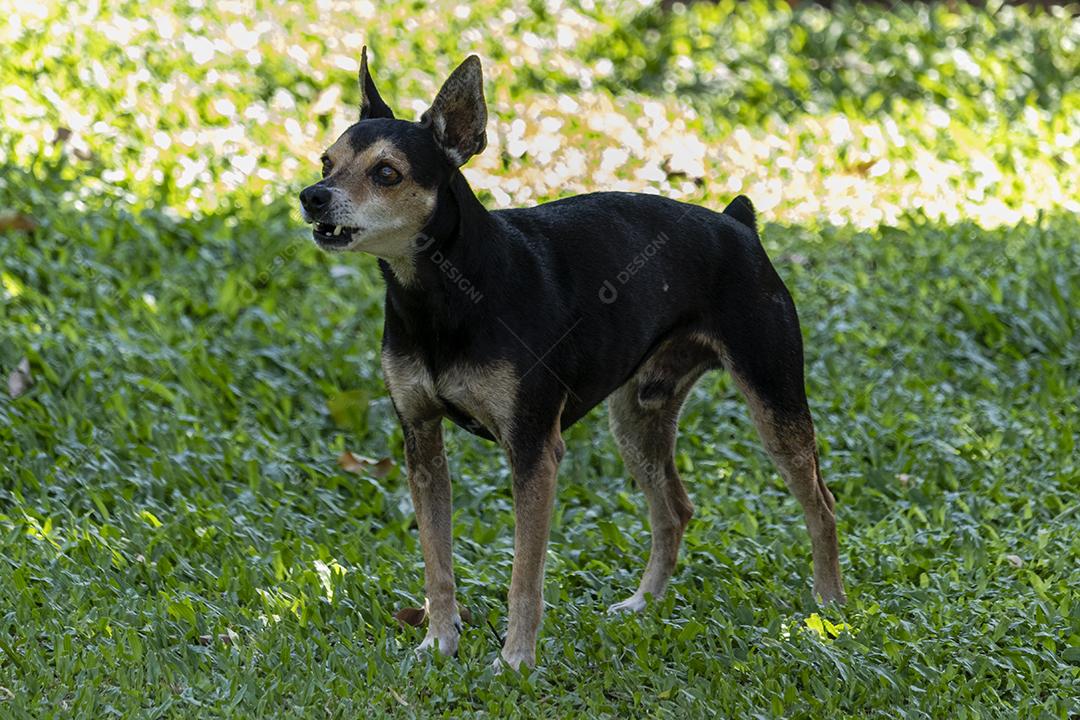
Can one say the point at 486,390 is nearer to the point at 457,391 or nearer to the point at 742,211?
the point at 457,391

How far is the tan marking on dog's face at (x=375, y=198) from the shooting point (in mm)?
4680

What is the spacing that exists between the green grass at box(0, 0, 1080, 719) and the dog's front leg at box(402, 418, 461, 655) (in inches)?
5.6

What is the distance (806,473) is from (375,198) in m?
2.06

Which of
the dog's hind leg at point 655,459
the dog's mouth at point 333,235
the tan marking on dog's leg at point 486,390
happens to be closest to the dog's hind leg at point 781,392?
the dog's hind leg at point 655,459

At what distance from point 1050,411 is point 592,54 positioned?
16.6 ft

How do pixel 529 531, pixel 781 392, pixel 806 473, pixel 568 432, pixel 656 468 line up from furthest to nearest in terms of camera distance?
pixel 568 432, pixel 656 468, pixel 806 473, pixel 781 392, pixel 529 531

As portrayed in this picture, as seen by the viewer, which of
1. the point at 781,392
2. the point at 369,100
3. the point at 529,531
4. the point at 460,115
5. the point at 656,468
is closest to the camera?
the point at 460,115

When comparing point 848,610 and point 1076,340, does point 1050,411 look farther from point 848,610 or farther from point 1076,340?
point 848,610

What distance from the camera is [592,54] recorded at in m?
11.6

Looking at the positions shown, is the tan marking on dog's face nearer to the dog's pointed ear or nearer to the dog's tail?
the dog's pointed ear

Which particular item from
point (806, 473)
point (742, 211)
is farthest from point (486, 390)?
point (742, 211)

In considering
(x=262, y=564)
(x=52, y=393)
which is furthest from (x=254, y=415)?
(x=262, y=564)

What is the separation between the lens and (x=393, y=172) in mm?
4746

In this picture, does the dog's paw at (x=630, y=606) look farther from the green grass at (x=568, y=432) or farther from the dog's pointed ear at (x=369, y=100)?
the dog's pointed ear at (x=369, y=100)
